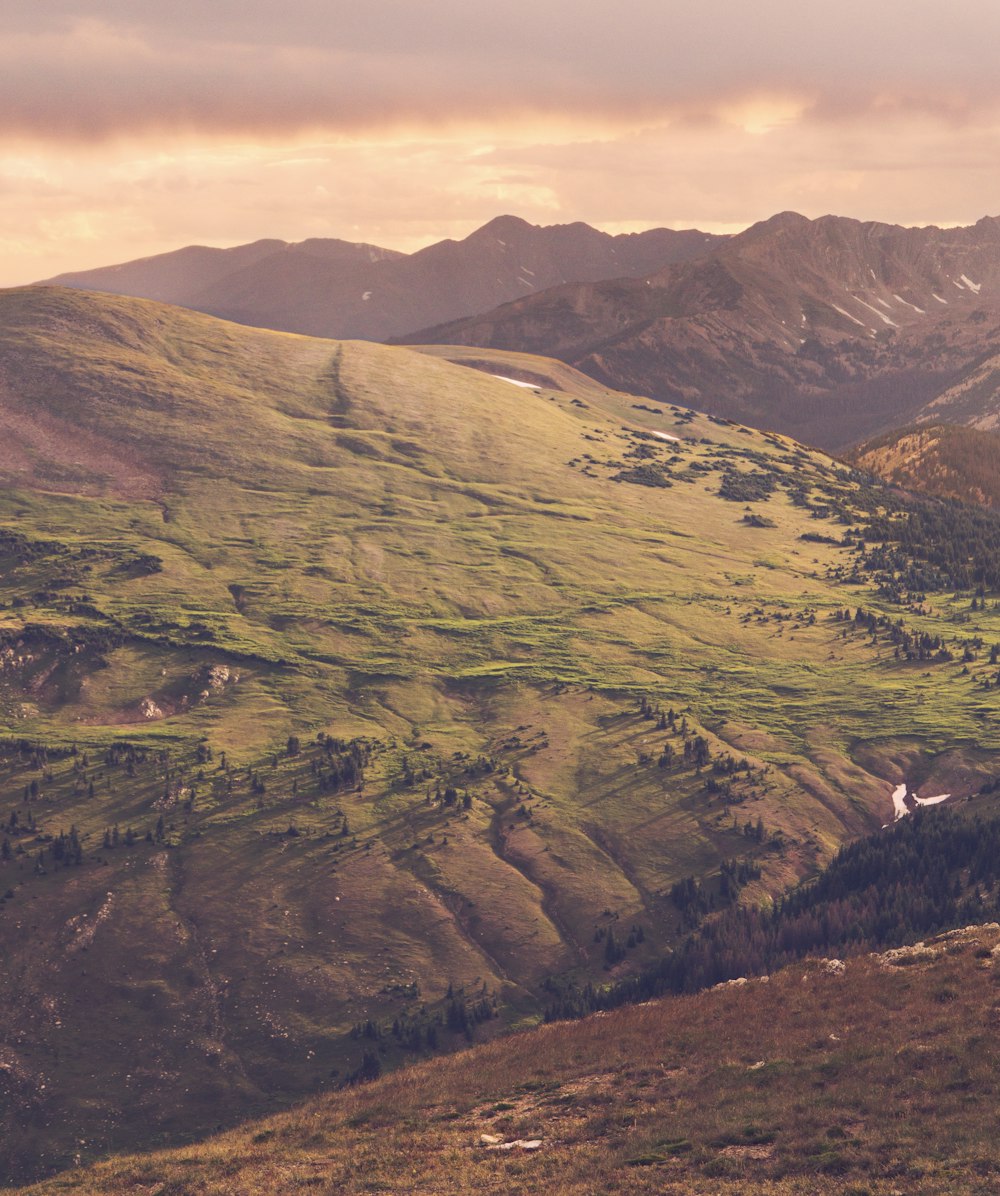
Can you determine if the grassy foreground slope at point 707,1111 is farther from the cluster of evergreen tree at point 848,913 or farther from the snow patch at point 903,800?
the snow patch at point 903,800

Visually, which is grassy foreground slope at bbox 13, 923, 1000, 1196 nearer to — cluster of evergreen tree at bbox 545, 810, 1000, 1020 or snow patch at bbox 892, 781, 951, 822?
cluster of evergreen tree at bbox 545, 810, 1000, 1020

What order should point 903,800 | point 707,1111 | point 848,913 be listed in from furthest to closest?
point 903,800
point 848,913
point 707,1111

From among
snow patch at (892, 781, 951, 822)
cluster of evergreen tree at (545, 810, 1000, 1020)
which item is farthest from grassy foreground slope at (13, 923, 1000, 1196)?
snow patch at (892, 781, 951, 822)

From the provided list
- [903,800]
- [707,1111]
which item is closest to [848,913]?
[903,800]

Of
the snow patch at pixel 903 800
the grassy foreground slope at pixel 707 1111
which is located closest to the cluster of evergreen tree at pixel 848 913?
the snow patch at pixel 903 800

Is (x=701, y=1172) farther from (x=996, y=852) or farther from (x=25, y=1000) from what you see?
(x=996, y=852)

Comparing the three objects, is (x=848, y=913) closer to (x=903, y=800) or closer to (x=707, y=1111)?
(x=903, y=800)
